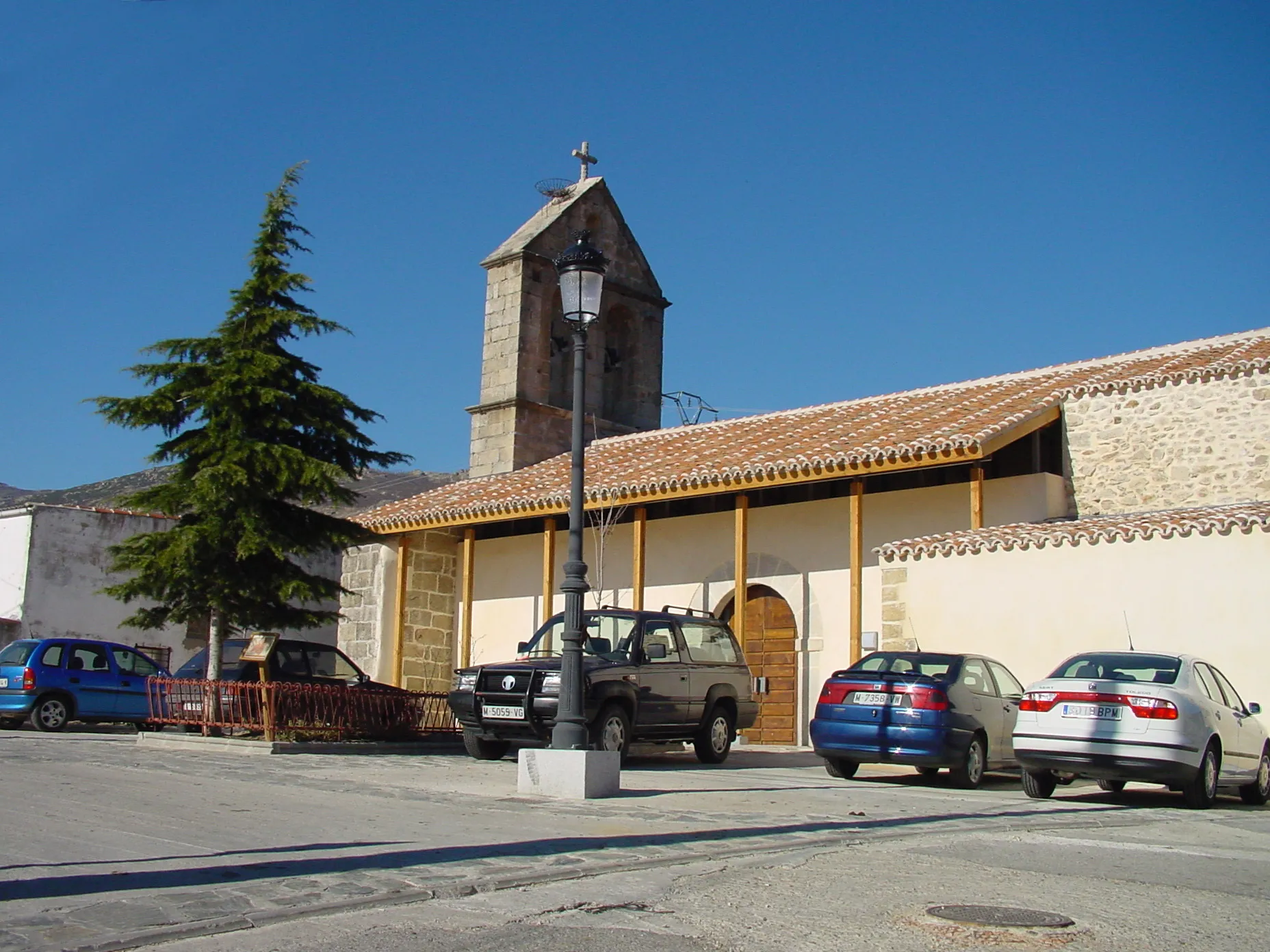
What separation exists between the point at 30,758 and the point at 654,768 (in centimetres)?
623

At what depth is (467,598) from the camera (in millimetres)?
23656

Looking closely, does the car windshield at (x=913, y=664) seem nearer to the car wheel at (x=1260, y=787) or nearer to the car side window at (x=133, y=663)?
the car wheel at (x=1260, y=787)

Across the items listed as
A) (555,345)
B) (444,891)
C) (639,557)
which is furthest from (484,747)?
(555,345)

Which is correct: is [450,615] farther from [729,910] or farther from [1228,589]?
[729,910]

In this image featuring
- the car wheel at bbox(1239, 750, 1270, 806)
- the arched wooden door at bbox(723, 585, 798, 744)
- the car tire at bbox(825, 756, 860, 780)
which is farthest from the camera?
the arched wooden door at bbox(723, 585, 798, 744)

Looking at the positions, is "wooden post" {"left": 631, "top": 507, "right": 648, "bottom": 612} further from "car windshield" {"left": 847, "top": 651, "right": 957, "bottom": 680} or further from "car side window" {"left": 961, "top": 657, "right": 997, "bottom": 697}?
"car side window" {"left": 961, "top": 657, "right": 997, "bottom": 697}

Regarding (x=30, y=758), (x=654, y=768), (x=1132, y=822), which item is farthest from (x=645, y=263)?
(x=1132, y=822)

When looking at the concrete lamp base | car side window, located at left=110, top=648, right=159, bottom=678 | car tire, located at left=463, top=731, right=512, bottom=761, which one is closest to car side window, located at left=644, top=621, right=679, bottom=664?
car tire, located at left=463, top=731, right=512, bottom=761

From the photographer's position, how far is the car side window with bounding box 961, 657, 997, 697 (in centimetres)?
1317

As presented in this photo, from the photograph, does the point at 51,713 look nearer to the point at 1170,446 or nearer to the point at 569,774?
the point at 569,774

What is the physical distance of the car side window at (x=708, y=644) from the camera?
15203mm

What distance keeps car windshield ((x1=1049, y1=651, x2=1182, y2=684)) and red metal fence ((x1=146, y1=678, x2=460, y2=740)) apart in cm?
812

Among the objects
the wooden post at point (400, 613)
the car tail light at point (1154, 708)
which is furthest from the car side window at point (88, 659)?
the car tail light at point (1154, 708)

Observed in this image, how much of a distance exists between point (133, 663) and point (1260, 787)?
16.4 metres
